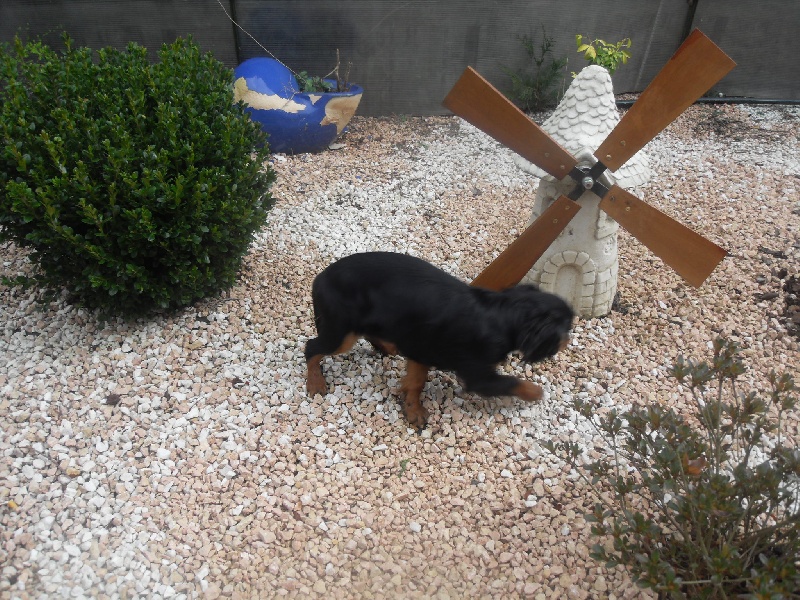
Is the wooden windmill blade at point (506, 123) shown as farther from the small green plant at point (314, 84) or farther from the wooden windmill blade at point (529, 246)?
the small green plant at point (314, 84)

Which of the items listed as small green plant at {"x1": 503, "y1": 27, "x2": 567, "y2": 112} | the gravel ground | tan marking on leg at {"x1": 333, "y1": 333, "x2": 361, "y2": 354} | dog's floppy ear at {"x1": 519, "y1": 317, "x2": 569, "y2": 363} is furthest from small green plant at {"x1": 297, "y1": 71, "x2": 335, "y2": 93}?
dog's floppy ear at {"x1": 519, "y1": 317, "x2": 569, "y2": 363}

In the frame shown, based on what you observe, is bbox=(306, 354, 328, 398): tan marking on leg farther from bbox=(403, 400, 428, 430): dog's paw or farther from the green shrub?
the green shrub

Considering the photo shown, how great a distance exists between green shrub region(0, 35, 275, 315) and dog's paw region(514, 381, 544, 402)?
2.06 m

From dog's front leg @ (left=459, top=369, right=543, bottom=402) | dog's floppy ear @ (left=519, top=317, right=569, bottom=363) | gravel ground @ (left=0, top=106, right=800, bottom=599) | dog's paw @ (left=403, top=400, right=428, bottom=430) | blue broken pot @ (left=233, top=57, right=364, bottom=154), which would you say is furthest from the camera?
blue broken pot @ (left=233, top=57, right=364, bottom=154)

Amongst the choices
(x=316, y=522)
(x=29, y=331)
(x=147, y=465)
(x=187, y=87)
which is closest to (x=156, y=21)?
(x=187, y=87)

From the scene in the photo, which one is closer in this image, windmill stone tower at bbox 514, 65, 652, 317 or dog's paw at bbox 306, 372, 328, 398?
dog's paw at bbox 306, 372, 328, 398

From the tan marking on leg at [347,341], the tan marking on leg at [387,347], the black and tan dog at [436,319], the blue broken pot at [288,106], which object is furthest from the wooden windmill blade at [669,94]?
the blue broken pot at [288,106]

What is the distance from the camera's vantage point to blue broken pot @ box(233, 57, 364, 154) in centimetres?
628

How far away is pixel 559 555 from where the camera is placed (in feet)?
9.72

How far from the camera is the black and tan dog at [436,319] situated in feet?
10.1

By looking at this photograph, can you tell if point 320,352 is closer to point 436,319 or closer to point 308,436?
point 308,436

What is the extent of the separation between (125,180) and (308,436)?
1777 millimetres

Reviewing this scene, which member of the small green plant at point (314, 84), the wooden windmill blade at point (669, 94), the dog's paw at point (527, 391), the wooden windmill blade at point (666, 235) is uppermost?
the wooden windmill blade at point (669, 94)

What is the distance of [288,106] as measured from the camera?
6293 millimetres
